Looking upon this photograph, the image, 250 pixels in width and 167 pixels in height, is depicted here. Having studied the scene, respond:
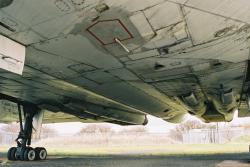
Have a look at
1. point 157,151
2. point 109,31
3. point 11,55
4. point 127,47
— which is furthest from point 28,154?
A: point 157,151

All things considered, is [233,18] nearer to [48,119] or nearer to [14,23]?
[14,23]

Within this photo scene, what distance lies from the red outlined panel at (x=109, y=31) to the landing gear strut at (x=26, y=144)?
10.2 meters

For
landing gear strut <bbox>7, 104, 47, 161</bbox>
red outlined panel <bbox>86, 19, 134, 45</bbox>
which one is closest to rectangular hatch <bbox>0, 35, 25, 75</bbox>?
red outlined panel <bbox>86, 19, 134, 45</bbox>

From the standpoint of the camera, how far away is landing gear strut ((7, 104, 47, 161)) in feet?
50.1

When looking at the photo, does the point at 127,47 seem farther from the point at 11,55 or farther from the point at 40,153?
the point at 40,153

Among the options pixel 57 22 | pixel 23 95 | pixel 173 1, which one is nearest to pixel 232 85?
pixel 173 1

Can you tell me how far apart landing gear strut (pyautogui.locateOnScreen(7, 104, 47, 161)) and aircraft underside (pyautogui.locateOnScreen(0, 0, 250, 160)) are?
335 cm

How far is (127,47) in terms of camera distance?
7074mm

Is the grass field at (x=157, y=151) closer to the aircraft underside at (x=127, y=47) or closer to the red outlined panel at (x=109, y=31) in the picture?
the aircraft underside at (x=127, y=47)

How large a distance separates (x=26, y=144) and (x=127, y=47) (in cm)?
1092

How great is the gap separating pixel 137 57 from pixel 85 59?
1.37 m

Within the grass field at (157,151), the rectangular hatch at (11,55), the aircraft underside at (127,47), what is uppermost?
the aircraft underside at (127,47)

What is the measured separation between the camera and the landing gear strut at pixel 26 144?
15.3 meters

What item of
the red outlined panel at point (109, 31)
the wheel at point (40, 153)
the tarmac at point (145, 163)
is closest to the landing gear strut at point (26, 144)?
the wheel at point (40, 153)
